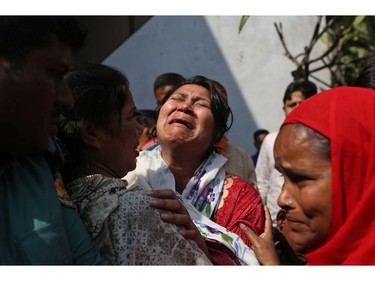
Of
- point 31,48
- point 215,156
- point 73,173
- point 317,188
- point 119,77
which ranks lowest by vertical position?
point 215,156

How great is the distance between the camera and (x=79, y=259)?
162 centimetres

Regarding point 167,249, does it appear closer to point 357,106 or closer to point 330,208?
point 330,208

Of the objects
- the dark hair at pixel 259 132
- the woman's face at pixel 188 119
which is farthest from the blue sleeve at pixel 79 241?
the dark hair at pixel 259 132

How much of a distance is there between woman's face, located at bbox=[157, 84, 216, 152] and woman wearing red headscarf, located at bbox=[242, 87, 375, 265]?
1.23 metres

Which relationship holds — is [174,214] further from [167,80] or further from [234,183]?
[167,80]

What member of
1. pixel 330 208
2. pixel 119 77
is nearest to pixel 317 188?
pixel 330 208

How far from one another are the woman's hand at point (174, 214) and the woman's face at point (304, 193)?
0.30 meters

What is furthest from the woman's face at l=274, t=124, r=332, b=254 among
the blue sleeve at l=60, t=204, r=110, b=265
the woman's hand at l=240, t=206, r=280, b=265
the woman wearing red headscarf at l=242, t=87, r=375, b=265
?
the blue sleeve at l=60, t=204, r=110, b=265

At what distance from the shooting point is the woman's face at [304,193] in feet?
5.32

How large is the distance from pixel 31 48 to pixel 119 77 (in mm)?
493

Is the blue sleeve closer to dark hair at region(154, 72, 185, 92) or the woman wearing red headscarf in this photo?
the woman wearing red headscarf

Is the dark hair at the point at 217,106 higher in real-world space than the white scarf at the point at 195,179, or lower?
higher

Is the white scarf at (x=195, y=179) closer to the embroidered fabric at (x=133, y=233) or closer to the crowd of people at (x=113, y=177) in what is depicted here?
the crowd of people at (x=113, y=177)

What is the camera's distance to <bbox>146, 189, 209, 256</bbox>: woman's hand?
176cm
